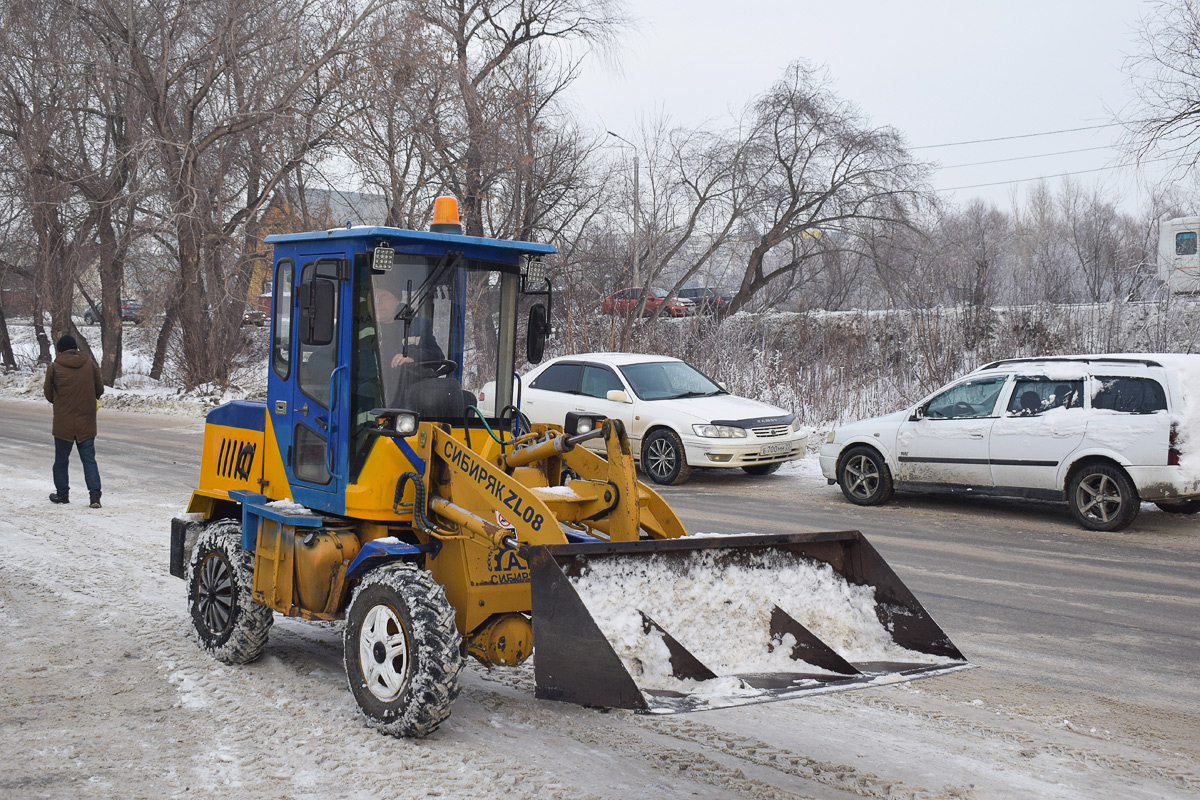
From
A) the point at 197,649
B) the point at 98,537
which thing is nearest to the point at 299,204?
the point at 98,537

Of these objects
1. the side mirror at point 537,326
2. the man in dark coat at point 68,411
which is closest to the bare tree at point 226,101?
the man in dark coat at point 68,411

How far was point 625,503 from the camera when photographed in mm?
A: 5312

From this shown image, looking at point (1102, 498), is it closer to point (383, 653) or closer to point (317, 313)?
point (383, 653)

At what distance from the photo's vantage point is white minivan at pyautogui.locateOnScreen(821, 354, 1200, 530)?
10719 millimetres

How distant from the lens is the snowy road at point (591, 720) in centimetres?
443

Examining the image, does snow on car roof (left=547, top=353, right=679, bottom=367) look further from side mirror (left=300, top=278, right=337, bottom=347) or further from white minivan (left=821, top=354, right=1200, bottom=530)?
side mirror (left=300, top=278, right=337, bottom=347)

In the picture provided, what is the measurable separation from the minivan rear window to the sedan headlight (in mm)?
4536

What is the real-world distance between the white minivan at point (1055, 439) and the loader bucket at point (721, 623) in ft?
22.9

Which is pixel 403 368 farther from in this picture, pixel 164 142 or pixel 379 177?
Result: pixel 164 142

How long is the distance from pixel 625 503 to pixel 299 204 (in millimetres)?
26787

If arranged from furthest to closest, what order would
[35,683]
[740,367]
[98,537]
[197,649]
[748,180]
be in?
[748,180]
[740,367]
[98,537]
[197,649]
[35,683]

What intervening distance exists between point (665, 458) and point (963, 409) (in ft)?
13.4

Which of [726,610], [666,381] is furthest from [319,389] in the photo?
[666,381]

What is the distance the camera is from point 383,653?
4887 millimetres
